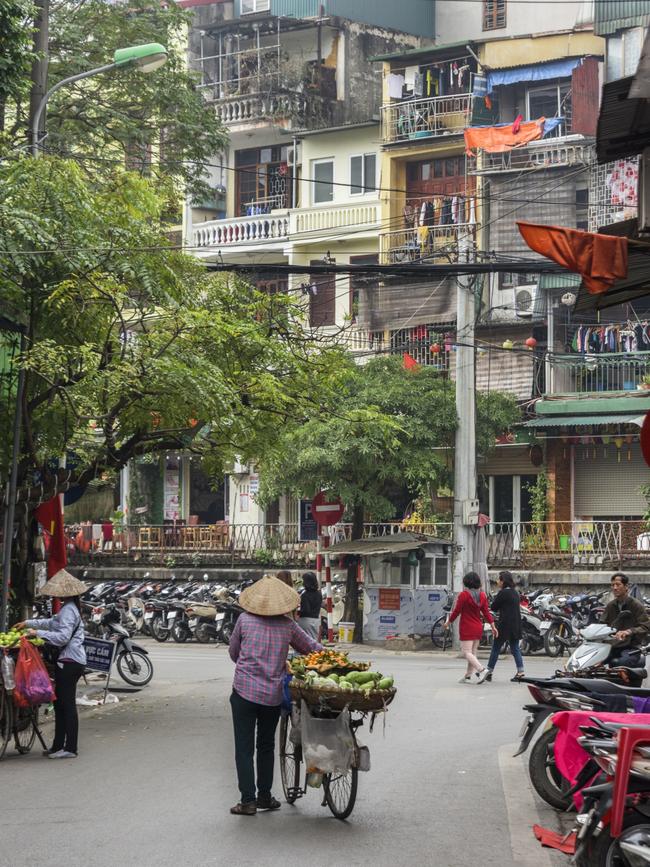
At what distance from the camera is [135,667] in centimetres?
1927

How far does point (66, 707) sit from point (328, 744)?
4238mm

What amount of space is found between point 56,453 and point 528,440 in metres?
19.6

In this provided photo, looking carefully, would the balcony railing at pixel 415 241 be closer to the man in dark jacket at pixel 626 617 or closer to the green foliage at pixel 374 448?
the green foliage at pixel 374 448

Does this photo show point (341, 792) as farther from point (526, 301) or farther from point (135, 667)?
point (526, 301)

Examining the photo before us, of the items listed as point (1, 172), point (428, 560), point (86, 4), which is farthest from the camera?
point (428, 560)

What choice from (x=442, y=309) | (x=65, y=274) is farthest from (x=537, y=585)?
(x=65, y=274)

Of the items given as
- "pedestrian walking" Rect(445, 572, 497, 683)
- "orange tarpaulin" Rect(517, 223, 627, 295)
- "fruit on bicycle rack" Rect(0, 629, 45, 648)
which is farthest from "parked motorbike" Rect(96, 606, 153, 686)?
"orange tarpaulin" Rect(517, 223, 627, 295)

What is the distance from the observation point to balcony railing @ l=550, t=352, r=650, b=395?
107 feet

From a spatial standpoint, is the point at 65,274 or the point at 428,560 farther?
the point at 428,560

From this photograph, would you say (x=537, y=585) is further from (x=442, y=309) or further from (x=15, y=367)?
(x=15, y=367)

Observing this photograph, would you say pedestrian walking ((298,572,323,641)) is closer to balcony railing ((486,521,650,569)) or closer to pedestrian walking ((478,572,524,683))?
pedestrian walking ((478,572,524,683))

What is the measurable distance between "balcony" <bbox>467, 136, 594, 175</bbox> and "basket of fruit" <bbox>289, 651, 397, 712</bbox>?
88.8 ft

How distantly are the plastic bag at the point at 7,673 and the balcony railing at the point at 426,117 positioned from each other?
28.0 m

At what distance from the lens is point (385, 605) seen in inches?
1059
